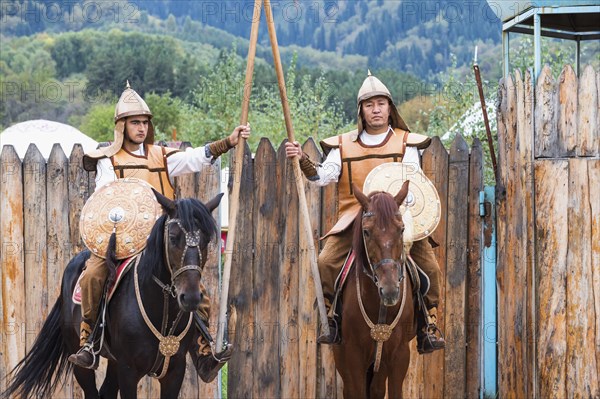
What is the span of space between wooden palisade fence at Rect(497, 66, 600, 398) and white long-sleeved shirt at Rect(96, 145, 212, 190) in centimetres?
257

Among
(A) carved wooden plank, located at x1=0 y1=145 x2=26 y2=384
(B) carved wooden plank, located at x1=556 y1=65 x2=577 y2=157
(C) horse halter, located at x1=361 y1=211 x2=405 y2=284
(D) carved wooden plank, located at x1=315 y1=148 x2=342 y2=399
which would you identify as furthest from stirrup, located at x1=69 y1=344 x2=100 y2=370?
(B) carved wooden plank, located at x1=556 y1=65 x2=577 y2=157

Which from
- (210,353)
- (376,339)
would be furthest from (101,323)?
(376,339)

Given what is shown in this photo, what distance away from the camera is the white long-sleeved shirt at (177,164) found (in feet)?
23.3

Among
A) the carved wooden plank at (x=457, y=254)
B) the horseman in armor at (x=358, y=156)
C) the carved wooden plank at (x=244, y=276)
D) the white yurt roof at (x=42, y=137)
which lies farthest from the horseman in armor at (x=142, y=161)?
the white yurt roof at (x=42, y=137)

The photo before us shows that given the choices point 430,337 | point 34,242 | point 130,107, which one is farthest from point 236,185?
point 34,242

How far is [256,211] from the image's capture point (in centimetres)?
805

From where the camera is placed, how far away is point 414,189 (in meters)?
6.75

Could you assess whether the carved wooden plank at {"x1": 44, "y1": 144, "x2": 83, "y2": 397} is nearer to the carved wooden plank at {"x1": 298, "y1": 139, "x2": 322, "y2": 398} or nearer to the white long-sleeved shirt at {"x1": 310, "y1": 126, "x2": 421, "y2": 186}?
the carved wooden plank at {"x1": 298, "y1": 139, "x2": 322, "y2": 398}

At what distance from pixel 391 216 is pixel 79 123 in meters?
40.2

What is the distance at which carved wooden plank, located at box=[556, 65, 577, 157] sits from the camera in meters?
7.24

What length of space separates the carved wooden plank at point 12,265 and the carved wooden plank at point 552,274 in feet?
14.8

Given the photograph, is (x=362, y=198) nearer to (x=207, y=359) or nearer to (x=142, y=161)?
(x=207, y=359)

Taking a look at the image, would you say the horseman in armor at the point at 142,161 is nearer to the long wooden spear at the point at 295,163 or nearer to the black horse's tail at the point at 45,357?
the long wooden spear at the point at 295,163

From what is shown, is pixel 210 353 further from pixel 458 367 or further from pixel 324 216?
pixel 458 367
